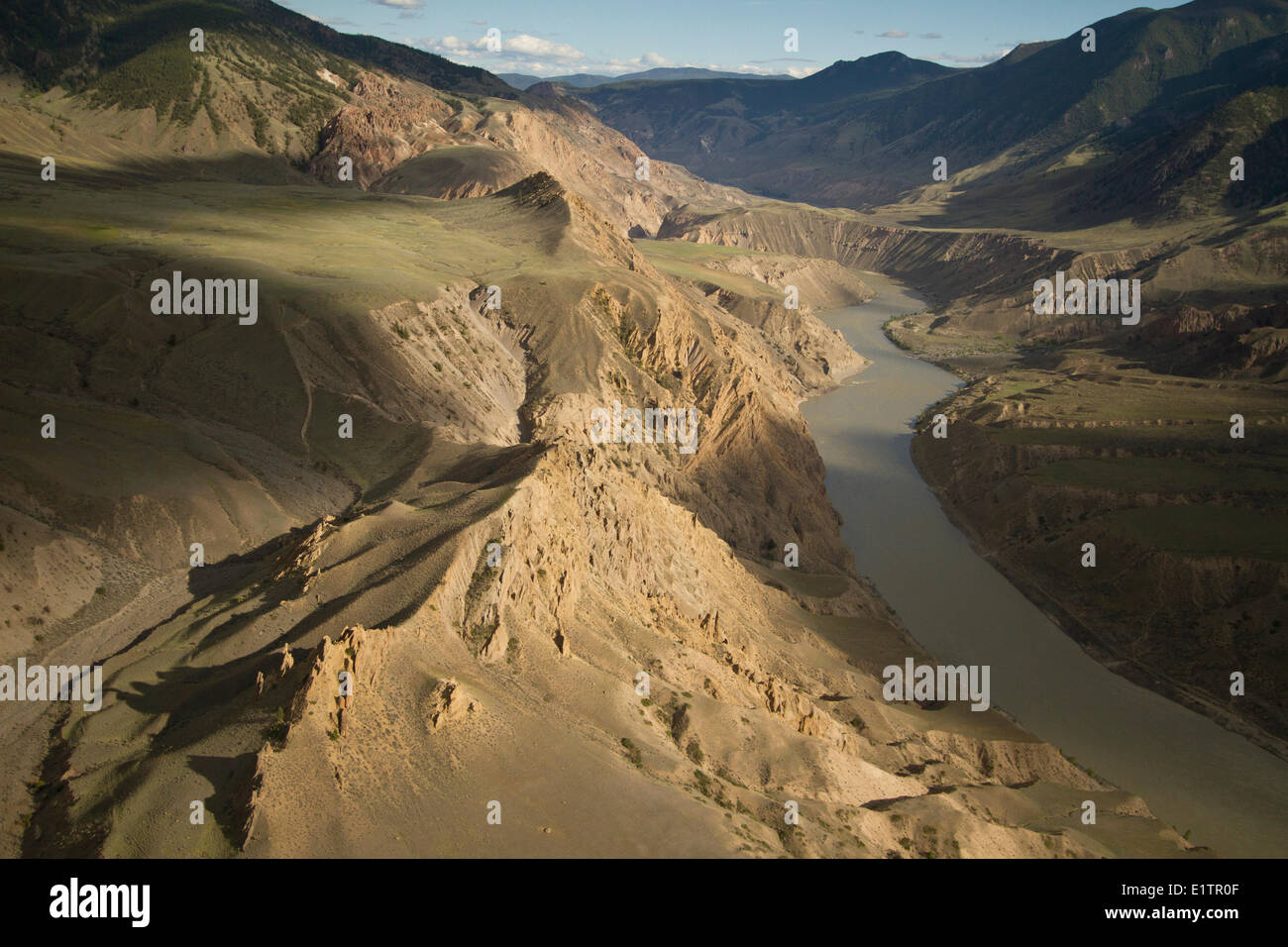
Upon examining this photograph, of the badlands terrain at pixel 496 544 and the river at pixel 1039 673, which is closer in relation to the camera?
the badlands terrain at pixel 496 544

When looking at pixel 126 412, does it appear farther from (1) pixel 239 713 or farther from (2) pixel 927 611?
(2) pixel 927 611

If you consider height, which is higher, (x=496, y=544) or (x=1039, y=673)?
(x=496, y=544)

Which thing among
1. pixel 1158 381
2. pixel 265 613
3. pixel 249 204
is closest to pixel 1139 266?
pixel 1158 381

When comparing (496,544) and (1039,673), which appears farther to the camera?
(1039,673)
